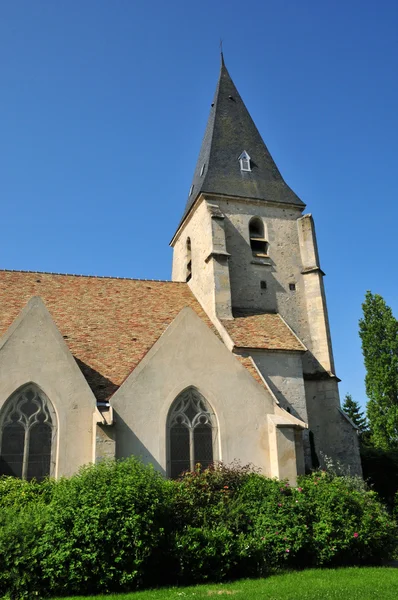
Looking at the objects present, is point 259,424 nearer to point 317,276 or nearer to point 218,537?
point 218,537

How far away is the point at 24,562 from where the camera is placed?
8.74m

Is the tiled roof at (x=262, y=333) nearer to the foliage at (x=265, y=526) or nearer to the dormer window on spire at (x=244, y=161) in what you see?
the foliage at (x=265, y=526)

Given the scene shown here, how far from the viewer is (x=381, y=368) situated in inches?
1251

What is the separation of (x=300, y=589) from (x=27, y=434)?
7.83 m

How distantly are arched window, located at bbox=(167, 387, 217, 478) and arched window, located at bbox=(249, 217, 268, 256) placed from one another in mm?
9535

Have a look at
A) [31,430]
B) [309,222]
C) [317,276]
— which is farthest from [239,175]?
[31,430]

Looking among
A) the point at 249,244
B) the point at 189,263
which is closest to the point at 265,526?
the point at 249,244

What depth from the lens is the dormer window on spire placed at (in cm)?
2514

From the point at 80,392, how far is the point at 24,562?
5.48 metres

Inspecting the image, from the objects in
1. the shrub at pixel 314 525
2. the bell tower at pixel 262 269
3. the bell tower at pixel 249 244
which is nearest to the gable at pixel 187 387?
the shrub at pixel 314 525

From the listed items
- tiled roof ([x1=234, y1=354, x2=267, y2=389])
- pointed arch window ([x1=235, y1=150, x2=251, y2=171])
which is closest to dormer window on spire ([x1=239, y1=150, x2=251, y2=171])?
pointed arch window ([x1=235, y1=150, x2=251, y2=171])

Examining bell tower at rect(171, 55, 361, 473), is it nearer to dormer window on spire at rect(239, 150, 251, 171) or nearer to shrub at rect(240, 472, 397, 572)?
dormer window on spire at rect(239, 150, 251, 171)

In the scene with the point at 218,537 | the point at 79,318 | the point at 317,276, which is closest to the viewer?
the point at 218,537

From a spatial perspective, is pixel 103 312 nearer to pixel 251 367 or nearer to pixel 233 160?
pixel 251 367
